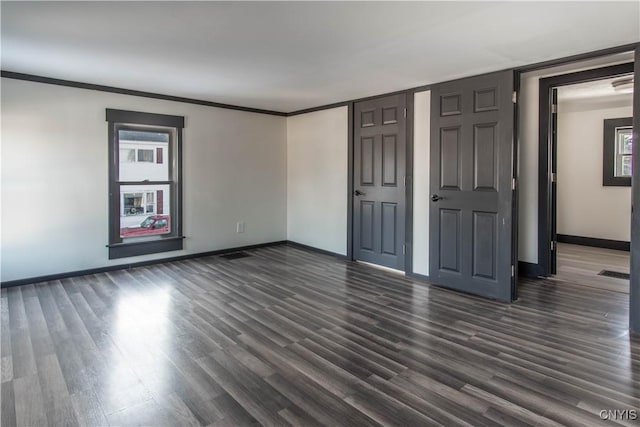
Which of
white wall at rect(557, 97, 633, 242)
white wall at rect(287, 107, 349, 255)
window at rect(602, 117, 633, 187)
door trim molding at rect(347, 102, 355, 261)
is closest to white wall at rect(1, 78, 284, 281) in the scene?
white wall at rect(287, 107, 349, 255)

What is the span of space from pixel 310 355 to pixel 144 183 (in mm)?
3554

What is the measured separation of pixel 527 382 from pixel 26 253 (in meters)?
4.85

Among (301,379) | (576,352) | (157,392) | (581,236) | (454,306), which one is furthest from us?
(581,236)


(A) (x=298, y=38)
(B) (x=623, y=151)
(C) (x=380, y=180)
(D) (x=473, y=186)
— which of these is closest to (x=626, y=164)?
(B) (x=623, y=151)

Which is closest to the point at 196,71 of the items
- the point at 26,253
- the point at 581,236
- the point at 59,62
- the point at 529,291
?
the point at 59,62

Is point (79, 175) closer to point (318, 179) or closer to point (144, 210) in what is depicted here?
point (144, 210)

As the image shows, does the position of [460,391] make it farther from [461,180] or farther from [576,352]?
[461,180]

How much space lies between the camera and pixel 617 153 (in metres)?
6.03

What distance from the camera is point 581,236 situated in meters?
6.41

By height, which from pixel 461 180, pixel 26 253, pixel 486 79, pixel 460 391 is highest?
pixel 486 79

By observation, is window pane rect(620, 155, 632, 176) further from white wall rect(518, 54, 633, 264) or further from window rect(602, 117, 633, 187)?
white wall rect(518, 54, 633, 264)

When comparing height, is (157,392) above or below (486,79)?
below

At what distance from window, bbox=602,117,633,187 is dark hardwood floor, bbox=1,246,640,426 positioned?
10.1 ft

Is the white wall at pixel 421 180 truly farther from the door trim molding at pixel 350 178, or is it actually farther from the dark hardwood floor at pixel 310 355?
the door trim molding at pixel 350 178
